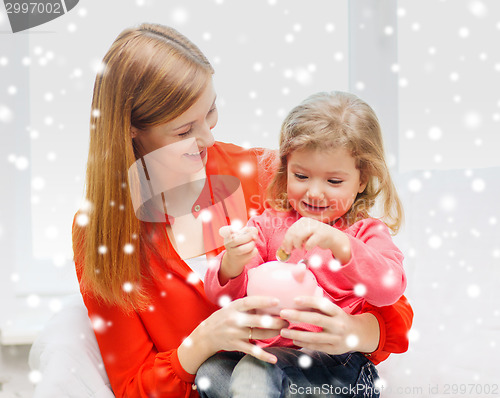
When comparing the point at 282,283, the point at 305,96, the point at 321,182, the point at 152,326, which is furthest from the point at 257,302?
the point at 305,96

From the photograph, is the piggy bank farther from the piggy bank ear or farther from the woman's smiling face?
the woman's smiling face

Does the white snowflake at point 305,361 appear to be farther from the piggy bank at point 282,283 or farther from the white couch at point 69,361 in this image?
the white couch at point 69,361

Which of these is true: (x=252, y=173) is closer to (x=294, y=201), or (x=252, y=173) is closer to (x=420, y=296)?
(x=294, y=201)

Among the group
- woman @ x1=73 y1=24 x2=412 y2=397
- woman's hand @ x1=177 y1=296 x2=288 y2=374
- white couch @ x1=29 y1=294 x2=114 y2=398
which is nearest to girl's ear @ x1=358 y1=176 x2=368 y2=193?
woman @ x1=73 y1=24 x2=412 y2=397

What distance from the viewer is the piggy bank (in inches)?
31.5

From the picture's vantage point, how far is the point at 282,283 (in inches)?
31.5

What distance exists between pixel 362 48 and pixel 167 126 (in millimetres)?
831

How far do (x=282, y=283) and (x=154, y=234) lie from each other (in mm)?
386

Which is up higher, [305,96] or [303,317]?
[305,96]

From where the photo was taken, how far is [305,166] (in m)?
0.92

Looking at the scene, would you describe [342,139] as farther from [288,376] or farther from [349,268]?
[288,376]

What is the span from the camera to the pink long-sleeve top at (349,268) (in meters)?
0.80

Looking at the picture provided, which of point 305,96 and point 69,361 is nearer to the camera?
point 69,361

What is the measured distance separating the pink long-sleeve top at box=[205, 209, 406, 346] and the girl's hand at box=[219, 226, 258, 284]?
27 millimetres
